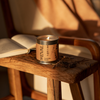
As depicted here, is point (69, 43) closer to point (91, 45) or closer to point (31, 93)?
point (91, 45)

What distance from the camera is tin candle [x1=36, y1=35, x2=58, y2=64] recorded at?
23.6 inches

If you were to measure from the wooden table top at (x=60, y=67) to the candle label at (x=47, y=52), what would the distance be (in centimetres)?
3

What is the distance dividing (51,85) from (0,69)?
1055 mm

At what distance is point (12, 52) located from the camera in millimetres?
708

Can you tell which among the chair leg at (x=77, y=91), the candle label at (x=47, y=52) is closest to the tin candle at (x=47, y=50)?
the candle label at (x=47, y=52)

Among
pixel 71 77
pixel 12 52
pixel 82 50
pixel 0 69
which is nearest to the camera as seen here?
pixel 71 77

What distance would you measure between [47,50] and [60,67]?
0.08 meters

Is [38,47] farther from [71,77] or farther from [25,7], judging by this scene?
[25,7]

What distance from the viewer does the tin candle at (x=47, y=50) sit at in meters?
0.60

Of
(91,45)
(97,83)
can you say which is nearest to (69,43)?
(91,45)

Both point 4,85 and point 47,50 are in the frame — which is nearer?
point 47,50

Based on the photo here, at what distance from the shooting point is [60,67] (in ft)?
1.95

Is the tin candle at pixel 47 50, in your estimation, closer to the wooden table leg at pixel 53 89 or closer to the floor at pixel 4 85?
the wooden table leg at pixel 53 89

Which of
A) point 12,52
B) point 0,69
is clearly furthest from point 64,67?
point 0,69
